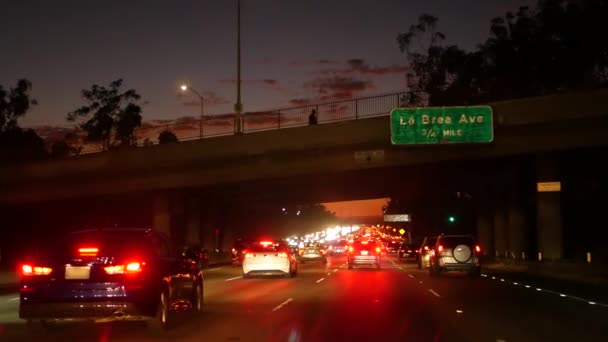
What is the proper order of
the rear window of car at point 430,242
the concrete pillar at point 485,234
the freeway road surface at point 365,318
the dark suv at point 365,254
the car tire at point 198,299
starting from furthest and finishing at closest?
the concrete pillar at point 485,234 < the dark suv at point 365,254 < the rear window of car at point 430,242 < the car tire at point 198,299 < the freeway road surface at point 365,318

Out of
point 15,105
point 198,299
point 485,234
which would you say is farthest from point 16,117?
point 198,299

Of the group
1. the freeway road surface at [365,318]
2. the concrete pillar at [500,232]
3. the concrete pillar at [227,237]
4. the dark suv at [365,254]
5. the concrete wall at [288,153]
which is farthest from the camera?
the concrete pillar at [227,237]

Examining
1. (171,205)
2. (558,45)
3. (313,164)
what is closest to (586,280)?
(313,164)

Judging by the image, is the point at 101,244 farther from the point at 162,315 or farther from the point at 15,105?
the point at 15,105

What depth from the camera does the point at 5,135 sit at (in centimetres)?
8075

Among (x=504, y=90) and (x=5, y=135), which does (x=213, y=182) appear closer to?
(x=504, y=90)

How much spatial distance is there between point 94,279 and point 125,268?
1.75ft

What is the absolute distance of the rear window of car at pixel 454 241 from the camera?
123ft

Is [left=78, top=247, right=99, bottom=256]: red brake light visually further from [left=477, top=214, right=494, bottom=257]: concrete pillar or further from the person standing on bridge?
[left=477, top=214, right=494, bottom=257]: concrete pillar

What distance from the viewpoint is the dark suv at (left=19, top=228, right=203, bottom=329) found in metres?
14.3

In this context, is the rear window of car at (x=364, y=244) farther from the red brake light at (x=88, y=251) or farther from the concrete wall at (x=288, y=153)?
the red brake light at (x=88, y=251)

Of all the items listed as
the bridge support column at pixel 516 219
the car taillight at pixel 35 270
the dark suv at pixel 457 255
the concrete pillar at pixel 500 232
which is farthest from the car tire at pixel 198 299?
the concrete pillar at pixel 500 232

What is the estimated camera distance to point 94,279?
14.3 m

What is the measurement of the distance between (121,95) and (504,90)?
40085 millimetres
